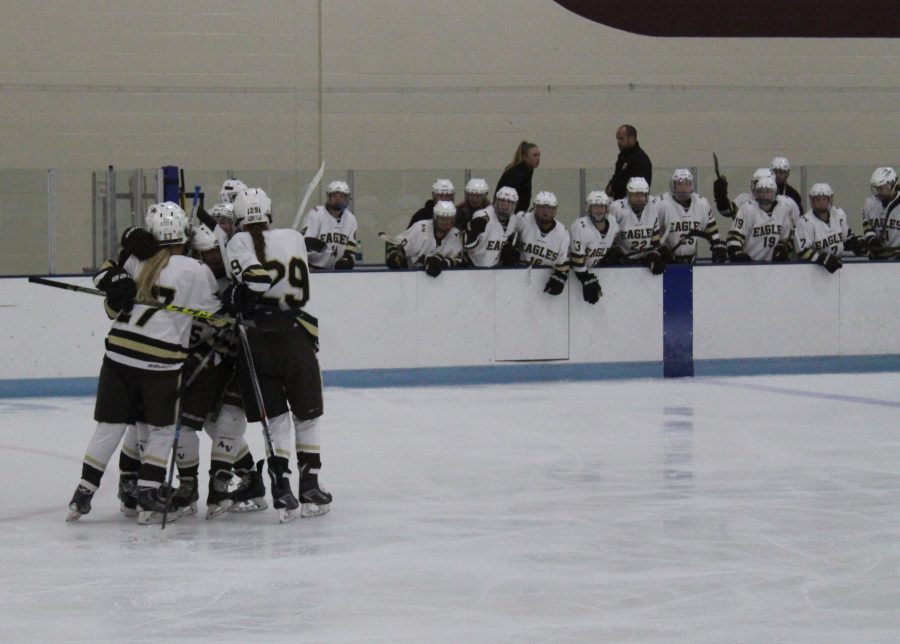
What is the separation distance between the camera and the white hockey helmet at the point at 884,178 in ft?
35.8

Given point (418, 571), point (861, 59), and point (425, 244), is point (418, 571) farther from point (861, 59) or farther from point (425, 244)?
point (861, 59)

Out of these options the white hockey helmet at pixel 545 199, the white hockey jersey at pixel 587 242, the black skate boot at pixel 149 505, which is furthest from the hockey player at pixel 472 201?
the black skate boot at pixel 149 505

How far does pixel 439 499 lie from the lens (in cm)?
591

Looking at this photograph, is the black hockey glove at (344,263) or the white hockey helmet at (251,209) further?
the black hockey glove at (344,263)

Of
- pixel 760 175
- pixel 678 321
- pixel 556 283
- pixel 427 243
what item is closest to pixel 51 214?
pixel 427 243

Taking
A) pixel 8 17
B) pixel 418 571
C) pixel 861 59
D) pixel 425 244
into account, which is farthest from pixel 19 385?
pixel 861 59

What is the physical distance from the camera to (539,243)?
10195mm

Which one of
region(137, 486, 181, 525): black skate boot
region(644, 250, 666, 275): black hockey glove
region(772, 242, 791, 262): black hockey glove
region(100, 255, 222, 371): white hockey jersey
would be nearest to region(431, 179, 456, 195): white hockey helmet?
region(644, 250, 666, 275): black hockey glove

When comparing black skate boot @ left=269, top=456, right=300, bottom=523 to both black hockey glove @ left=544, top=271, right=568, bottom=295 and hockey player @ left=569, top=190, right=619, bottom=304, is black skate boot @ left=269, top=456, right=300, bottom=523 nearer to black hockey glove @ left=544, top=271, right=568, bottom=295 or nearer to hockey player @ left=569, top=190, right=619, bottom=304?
black hockey glove @ left=544, top=271, right=568, bottom=295

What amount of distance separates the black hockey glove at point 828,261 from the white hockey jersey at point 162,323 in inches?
241

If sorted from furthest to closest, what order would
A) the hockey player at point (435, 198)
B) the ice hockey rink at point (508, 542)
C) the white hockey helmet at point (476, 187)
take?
1. the hockey player at point (435, 198)
2. the white hockey helmet at point (476, 187)
3. the ice hockey rink at point (508, 542)

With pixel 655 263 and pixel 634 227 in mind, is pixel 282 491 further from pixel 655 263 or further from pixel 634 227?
pixel 634 227

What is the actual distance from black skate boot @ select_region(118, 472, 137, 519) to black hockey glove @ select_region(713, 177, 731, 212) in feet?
21.1

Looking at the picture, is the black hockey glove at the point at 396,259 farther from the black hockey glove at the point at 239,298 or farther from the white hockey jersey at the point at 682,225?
the black hockey glove at the point at 239,298
